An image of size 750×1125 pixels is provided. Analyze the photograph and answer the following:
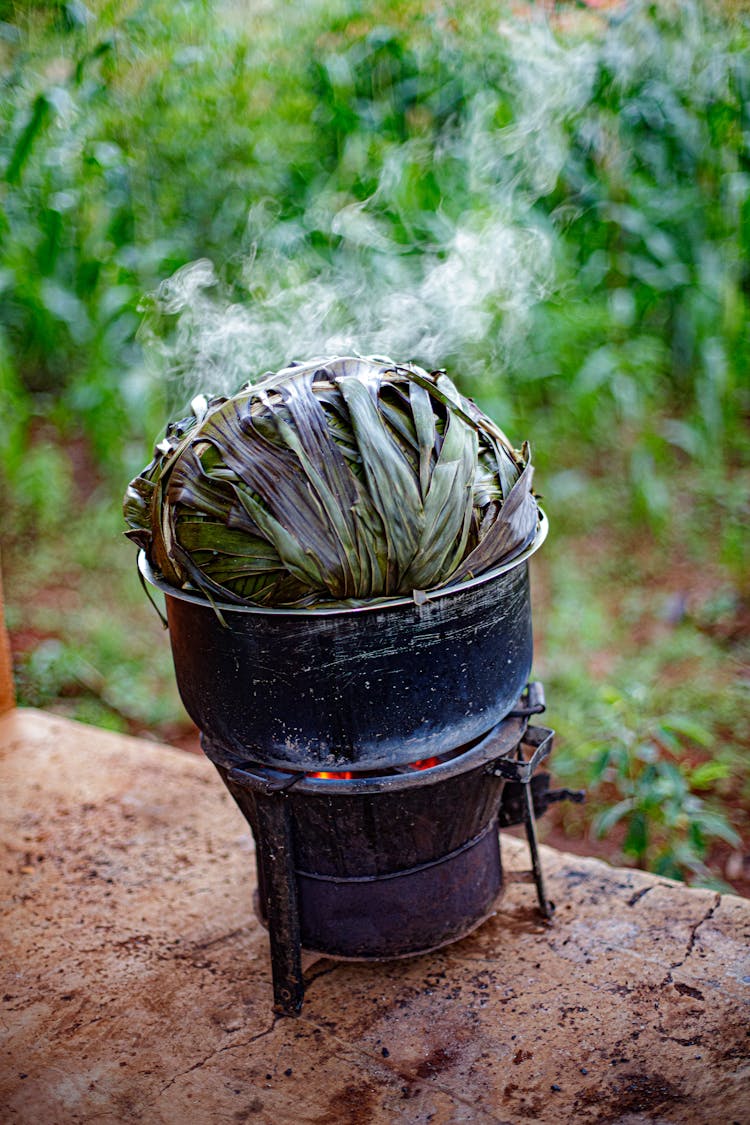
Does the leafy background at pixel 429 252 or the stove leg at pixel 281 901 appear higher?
the leafy background at pixel 429 252

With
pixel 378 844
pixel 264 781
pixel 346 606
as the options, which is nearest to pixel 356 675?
pixel 346 606

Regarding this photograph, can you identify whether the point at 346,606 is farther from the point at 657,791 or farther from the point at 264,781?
the point at 657,791

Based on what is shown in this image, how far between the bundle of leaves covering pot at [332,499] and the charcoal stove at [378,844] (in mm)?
457

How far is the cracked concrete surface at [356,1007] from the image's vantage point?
6.92 feet

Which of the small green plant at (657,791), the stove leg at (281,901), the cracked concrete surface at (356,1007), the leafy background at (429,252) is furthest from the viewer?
the leafy background at (429,252)

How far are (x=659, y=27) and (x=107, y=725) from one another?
4.47m

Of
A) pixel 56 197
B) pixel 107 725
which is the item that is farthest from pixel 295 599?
pixel 56 197

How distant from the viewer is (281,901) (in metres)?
2.29

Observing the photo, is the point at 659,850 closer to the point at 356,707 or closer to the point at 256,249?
the point at 356,707

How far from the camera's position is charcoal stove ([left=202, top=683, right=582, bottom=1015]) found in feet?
7.18

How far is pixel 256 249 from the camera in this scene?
508cm

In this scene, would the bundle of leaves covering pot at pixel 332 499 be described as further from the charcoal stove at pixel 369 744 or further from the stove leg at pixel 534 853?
the stove leg at pixel 534 853

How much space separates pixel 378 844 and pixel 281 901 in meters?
0.28

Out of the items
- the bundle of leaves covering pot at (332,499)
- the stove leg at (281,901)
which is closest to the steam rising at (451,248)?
the bundle of leaves covering pot at (332,499)
